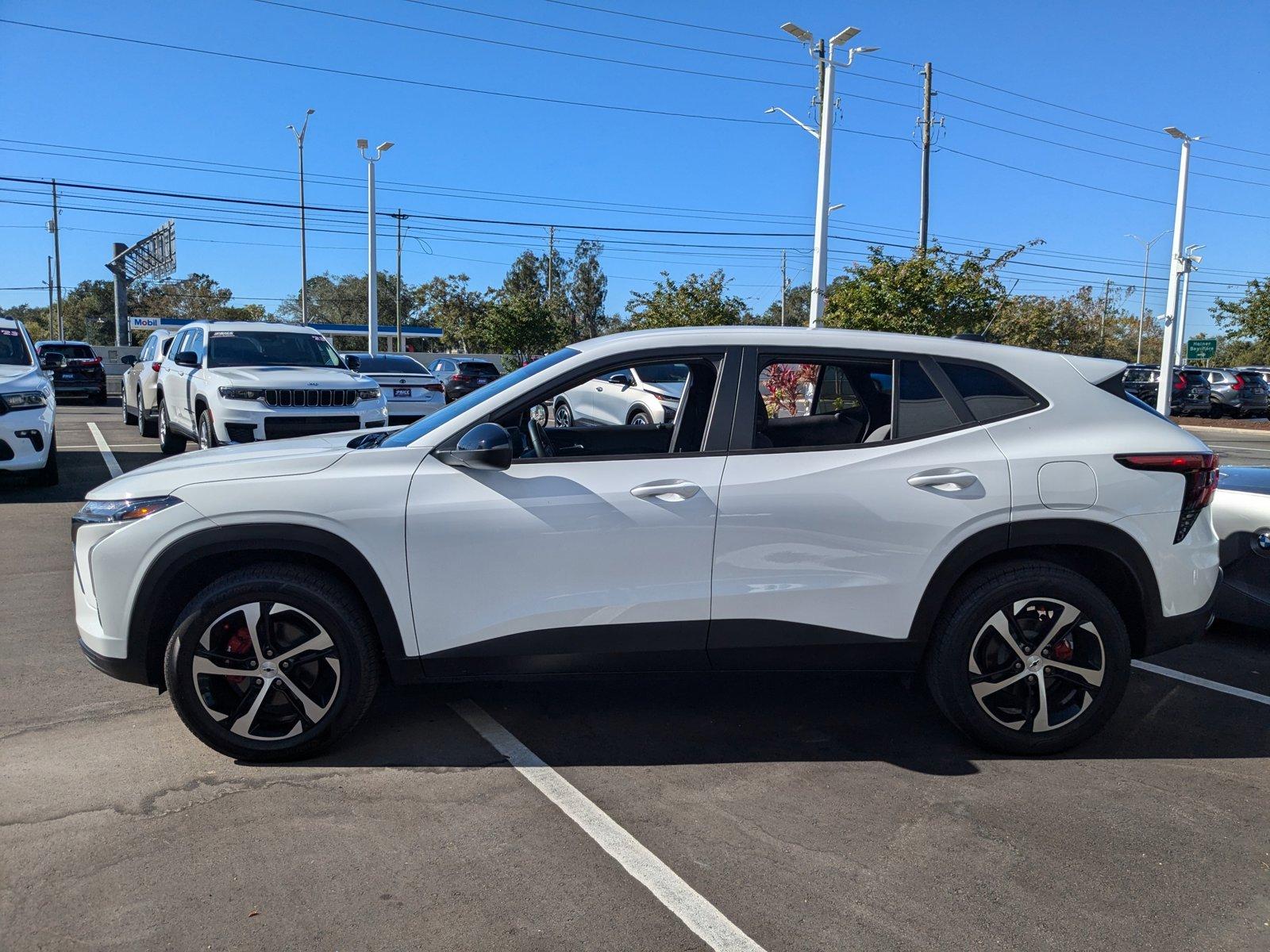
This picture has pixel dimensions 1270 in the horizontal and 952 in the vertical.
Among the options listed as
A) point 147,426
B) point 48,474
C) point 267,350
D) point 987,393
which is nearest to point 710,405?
point 987,393

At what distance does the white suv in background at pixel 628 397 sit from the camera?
4.25 m

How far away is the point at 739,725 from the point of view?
436 centimetres

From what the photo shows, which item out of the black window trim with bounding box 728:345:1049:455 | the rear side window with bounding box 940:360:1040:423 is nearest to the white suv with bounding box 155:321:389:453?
the black window trim with bounding box 728:345:1049:455

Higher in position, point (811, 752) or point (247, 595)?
point (247, 595)

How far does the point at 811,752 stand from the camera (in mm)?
4090

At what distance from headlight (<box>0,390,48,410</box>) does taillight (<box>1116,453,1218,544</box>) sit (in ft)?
32.6

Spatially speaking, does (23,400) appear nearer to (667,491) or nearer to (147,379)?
(147,379)

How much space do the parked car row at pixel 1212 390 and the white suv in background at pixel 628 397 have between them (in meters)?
30.7

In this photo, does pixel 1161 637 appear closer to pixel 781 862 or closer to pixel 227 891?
pixel 781 862

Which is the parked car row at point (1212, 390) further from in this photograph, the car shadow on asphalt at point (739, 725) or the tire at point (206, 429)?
the car shadow on asphalt at point (739, 725)

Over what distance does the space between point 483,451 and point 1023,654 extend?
2.28m

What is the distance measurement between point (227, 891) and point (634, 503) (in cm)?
185

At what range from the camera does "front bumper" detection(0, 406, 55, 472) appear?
32.1 ft

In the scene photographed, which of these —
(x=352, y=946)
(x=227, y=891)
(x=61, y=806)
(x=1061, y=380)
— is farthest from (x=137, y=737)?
(x=1061, y=380)
